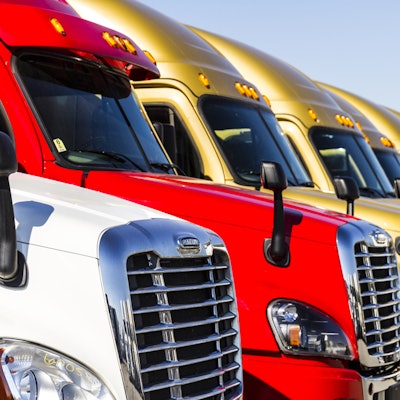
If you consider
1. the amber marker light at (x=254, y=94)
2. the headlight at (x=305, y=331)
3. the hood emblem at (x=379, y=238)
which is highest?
the amber marker light at (x=254, y=94)

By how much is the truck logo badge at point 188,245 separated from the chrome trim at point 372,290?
1.88m

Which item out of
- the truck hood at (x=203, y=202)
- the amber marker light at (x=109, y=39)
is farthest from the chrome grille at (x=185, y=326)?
the amber marker light at (x=109, y=39)

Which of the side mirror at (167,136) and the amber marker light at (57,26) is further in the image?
the side mirror at (167,136)

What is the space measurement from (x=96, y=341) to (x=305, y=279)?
236cm

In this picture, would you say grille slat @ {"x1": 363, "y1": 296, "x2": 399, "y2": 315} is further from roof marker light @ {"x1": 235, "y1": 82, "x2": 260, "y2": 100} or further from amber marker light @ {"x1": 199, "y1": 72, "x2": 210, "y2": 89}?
roof marker light @ {"x1": 235, "y1": 82, "x2": 260, "y2": 100}

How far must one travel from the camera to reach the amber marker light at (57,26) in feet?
17.5

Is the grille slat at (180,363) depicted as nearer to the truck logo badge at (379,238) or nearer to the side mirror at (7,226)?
the side mirror at (7,226)

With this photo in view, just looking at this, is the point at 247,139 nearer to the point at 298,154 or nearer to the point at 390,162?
the point at 298,154

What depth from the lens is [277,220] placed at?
195 inches

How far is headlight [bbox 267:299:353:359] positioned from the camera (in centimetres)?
496

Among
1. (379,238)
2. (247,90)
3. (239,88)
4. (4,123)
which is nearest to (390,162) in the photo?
(247,90)

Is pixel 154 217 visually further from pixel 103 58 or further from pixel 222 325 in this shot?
pixel 103 58

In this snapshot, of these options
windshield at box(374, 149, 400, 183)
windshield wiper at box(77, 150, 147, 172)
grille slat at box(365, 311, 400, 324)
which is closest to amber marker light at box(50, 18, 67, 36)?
windshield wiper at box(77, 150, 147, 172)

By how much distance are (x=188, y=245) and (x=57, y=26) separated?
→ 2368 mm
